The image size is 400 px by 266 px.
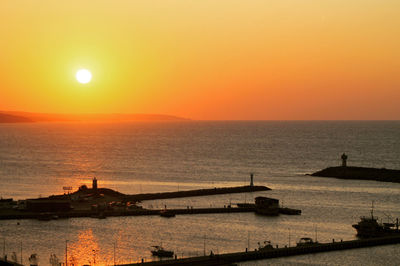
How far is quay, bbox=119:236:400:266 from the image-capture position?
50594mm

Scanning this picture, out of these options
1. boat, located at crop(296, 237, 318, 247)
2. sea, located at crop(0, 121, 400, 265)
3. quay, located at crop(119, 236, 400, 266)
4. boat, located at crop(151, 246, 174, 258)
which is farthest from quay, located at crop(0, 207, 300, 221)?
boat, located at crop(151, 246, 174, 258)

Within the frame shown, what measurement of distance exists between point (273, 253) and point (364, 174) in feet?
227

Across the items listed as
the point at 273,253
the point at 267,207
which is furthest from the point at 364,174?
the point at 273,253

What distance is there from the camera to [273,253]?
55.8 meters

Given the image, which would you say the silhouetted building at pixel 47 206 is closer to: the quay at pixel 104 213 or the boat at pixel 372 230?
the quay at pixel 104 213

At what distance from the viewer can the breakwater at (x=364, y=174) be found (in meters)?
116

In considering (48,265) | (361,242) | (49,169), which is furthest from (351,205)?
(49,169)

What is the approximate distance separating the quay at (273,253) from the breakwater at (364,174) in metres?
54.2

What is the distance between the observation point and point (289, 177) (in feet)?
405

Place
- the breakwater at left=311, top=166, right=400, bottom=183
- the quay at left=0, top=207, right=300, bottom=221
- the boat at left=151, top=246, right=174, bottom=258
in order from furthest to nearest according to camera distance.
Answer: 1. the breakwater at left=311, top=166, right=400, bottom=183
2. the quay at left=0, top=207, right=300, bottom=221
3. the boat at left=151, top=246, right=174, bottom=258

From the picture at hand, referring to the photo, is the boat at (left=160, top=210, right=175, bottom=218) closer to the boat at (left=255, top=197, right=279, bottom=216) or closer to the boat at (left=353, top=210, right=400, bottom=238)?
the boat at (left=255, top=197, right=279, bottom=216)

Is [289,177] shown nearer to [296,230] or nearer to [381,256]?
[296,230]

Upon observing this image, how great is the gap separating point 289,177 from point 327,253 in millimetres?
66218

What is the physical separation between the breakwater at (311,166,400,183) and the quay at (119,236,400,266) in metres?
54.2
